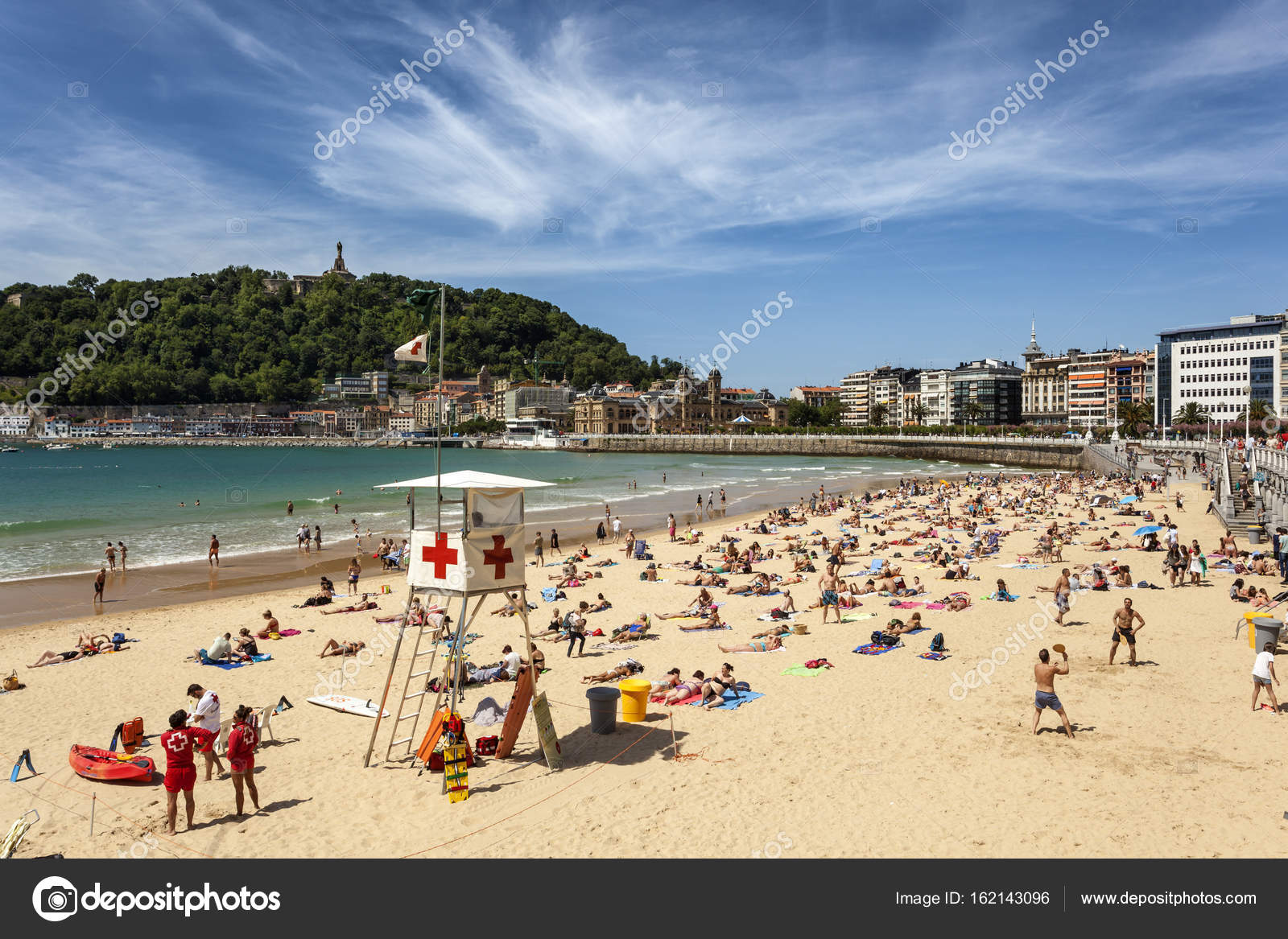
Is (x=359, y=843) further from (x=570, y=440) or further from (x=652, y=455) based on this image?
(x=570, y=440)

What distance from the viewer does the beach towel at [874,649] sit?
12.1 metres

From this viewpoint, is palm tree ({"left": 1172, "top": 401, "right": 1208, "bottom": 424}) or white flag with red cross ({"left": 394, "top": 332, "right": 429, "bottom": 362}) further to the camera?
palm tree ({"left": 1172, "top": 401, "right": 1208, "bottom": 424})

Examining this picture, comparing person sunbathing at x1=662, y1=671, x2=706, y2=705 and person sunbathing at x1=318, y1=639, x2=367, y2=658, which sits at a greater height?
person sunbathing at x1=662, y1=671, x2=706, y2=705

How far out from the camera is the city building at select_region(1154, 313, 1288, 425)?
9906 cm

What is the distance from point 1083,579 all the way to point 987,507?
16.9m

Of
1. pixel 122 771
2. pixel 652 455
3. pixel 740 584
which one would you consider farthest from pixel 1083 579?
pixel 652 455

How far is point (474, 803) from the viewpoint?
23.3ft

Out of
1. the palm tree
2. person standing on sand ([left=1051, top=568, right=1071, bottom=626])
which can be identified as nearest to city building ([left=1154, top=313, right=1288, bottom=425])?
the palm tree

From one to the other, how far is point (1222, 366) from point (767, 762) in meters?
124

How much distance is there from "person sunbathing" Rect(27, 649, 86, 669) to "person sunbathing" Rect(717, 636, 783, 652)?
34.4ft

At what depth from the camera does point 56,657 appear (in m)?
12.4

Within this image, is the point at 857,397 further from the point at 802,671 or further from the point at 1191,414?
the point at 802,671
